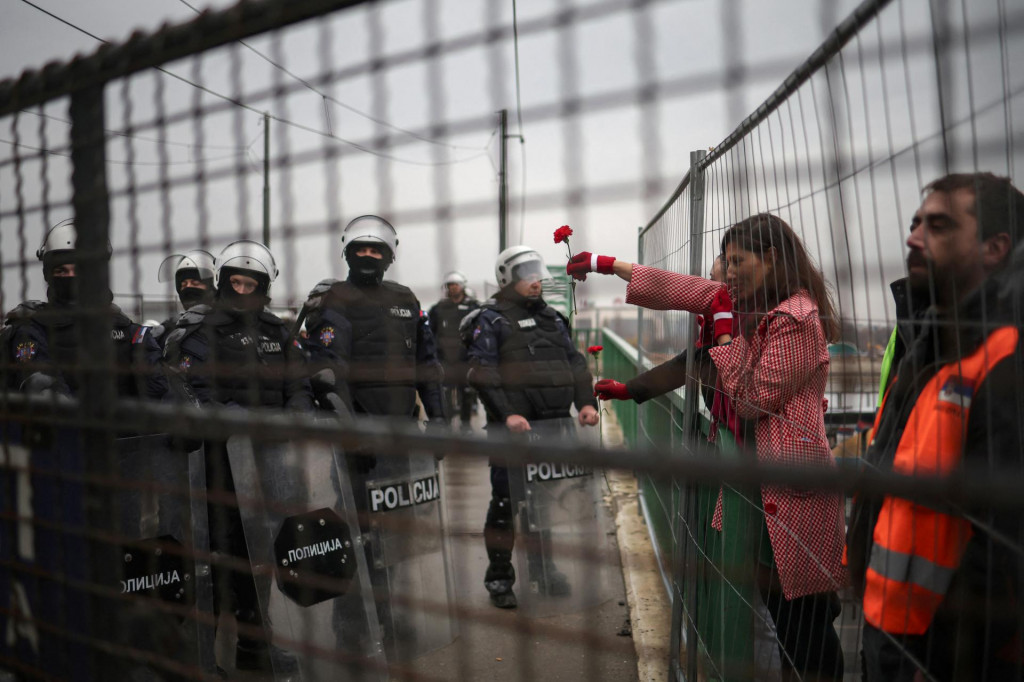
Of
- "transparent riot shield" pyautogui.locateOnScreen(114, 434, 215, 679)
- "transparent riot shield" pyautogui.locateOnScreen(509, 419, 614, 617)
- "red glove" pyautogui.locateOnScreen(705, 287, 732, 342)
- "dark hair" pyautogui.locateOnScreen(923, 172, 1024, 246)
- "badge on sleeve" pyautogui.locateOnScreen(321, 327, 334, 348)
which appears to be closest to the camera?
"dark hair" pyautogui.locateOnScreen(923, 172, 1024, 246)

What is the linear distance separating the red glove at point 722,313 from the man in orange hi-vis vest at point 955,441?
0.81 m

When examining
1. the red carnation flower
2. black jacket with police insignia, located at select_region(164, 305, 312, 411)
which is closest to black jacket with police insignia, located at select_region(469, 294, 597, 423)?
black jacket with police insignia, located at select_region(164, 305, 312, 411)

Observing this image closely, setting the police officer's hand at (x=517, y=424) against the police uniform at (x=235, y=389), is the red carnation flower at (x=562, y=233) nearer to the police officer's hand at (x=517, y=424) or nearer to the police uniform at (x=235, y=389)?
the police uniform at (x=235, y=389)

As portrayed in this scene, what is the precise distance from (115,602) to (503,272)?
2.88 metres

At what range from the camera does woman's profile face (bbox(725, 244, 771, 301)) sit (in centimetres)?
202

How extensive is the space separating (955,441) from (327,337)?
3.11 metres

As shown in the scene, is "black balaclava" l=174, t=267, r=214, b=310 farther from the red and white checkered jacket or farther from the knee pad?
the red and white checkered jacket

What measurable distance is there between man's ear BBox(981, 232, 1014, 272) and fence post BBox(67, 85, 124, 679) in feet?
5.55

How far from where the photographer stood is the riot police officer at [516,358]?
4.11m

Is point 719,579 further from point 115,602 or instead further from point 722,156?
point 115,602

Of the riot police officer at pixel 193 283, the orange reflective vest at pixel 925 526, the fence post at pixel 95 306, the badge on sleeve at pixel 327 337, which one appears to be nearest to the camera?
the orange reflective vest at pixel 925 526

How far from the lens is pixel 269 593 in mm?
2850

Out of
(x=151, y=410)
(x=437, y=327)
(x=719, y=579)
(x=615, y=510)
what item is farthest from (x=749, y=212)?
(x=437, y=327)

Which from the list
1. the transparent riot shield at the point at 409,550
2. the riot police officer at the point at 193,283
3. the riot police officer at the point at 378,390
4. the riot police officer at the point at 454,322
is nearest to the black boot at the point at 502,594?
the transparent riot shield at the point at 409,550
